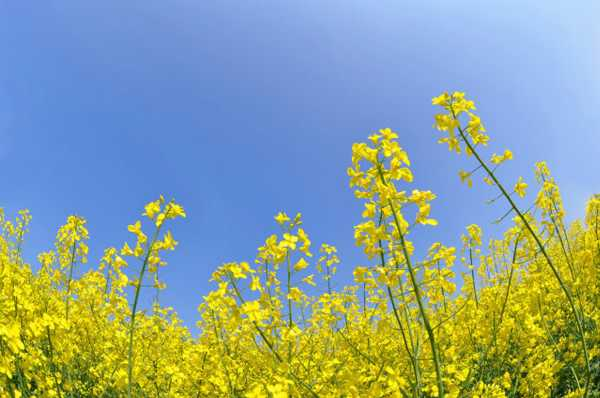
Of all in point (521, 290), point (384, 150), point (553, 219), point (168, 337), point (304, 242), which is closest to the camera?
point (384, 150)

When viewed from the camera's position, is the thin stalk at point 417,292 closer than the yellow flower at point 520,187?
Yes

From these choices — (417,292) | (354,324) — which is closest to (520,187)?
(417,292)

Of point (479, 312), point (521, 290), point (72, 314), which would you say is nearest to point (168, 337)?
point (72, 314)

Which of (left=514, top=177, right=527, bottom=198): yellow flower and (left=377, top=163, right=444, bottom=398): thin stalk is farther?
(left=514, top=177, right=527, bottom=198): yellow flower

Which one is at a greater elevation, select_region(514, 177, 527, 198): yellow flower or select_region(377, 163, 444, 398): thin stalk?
select_region(514, 177, 527, 198): yellow flower

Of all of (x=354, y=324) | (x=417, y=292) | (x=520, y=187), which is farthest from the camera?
(x=354, y=324)

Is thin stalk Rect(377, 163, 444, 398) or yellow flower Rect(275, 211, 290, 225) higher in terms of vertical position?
yellow flower Rect(275, 211, 290, 225)

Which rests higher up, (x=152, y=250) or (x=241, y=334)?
(x=152, y=250)

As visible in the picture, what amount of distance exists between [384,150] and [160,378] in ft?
10.8

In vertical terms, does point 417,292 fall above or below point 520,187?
below

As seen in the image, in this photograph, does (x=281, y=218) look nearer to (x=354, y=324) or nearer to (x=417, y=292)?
(x=417, y=292)

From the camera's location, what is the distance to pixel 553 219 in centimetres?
419

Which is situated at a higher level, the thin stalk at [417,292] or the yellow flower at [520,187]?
the yellow flower at [520,187]

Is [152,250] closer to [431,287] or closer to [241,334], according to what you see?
[241,334]
